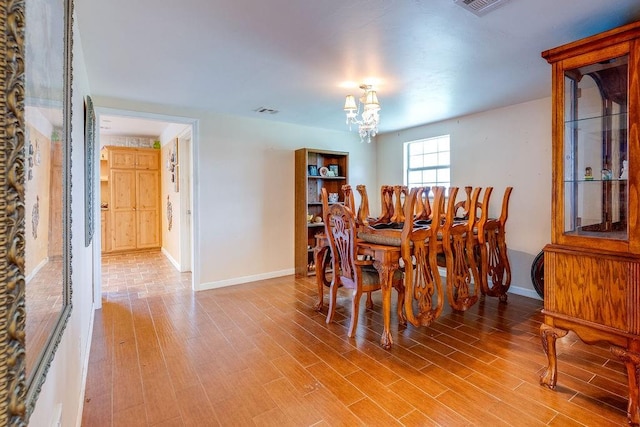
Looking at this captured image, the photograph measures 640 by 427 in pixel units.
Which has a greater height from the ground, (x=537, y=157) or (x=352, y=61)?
(x=352, y=61)

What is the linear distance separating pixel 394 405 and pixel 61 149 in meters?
2.12

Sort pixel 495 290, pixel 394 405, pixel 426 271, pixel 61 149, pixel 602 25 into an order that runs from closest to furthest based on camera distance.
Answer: pixel 61 149
pixel 394 405
pixel 602 25
pixel 426 271
pixel 495 290

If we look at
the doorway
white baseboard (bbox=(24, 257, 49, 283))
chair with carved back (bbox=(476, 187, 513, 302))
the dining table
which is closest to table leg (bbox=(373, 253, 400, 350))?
the dining table

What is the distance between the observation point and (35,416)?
0.82 m

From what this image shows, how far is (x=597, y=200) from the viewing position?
2.10 meters

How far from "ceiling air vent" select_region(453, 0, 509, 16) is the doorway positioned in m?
3.46

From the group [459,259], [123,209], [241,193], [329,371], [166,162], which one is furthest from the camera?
[123,209]

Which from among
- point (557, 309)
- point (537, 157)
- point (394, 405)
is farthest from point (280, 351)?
point (537, 157)

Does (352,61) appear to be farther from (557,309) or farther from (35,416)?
(35,416)

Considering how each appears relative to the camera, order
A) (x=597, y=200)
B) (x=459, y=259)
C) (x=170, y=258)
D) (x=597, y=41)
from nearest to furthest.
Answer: (x=597, y=41), (x=597, y=200), (x=459, y=259), (x=170, y=258)

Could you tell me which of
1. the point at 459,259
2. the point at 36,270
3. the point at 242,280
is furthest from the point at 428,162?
the point at 36,270

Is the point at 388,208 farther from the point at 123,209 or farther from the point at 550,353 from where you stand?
the point at 123,209

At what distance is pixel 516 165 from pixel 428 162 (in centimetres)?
140

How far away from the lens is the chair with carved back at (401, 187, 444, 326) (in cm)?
275
